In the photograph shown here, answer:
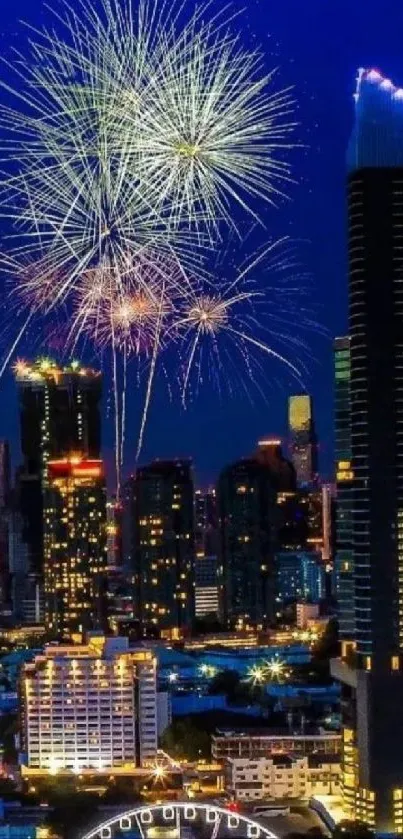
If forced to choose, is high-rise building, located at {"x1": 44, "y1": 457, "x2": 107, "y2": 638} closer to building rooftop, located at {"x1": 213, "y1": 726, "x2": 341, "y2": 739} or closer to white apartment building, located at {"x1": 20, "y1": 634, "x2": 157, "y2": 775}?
white apartment building, located at {"x1": 20, "y1": 634, "x2": 157, "y2": 775}

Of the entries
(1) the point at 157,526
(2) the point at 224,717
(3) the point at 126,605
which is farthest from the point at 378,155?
(3) the point at 126,605

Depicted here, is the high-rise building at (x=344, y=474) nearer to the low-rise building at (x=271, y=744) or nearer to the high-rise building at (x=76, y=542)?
the low-rise building at (x=271, y=744)

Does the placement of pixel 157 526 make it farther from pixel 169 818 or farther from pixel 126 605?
pixel 169 818

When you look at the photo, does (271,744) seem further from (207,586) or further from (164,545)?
(207,586)

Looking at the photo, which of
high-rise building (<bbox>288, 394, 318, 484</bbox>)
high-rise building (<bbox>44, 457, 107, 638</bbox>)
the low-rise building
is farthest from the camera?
high-rise building (<bbox>44, 457, 107, 638</bbox>)

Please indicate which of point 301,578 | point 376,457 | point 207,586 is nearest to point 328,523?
point 301,578

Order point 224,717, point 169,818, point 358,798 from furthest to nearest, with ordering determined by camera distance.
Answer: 1. point 224,717
2. point 358,798
3. point 169,818

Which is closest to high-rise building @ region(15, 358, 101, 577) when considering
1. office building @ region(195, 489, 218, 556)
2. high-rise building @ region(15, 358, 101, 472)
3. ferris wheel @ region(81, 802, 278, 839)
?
high-rise building @ region(15, 358, 101, 472)
